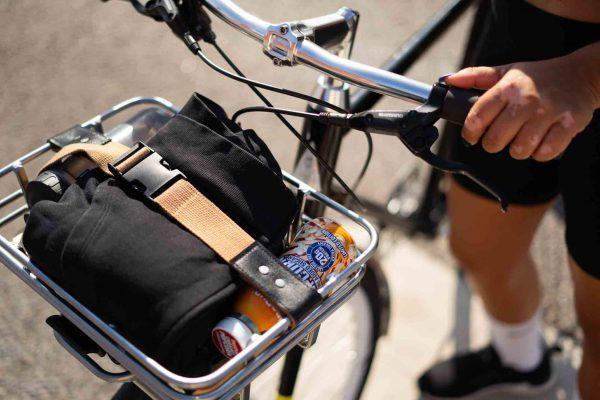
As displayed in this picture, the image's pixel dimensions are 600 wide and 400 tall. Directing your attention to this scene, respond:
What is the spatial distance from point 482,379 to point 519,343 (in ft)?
0.64

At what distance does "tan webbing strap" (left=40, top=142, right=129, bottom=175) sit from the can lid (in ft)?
1.05

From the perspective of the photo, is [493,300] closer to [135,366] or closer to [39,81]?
[135,366]

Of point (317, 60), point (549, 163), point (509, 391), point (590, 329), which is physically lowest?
point (509, 391)

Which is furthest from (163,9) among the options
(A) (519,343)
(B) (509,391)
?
(B) (509,391)

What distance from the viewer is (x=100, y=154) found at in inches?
41.4

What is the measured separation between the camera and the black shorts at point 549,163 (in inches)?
59.0

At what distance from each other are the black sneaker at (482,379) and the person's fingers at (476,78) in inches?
Result: 58.1

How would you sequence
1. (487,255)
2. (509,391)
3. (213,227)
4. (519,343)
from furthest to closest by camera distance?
(509,391), (519,343), (487,255), (213,227)

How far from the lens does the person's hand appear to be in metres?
1.01

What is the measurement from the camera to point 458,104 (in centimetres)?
104

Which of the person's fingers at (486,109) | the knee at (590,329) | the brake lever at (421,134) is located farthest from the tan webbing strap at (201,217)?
the knee at (590,329)

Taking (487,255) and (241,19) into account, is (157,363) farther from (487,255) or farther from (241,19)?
(487,255)

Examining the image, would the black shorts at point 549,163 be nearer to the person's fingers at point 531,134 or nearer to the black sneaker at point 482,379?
the person's fingers at point 531,134

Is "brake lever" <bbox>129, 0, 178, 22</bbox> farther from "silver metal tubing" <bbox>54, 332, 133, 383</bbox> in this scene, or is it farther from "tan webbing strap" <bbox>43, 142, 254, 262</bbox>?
"silver metal tubing" <bbox>54, 332, 133, 383</bbox>
